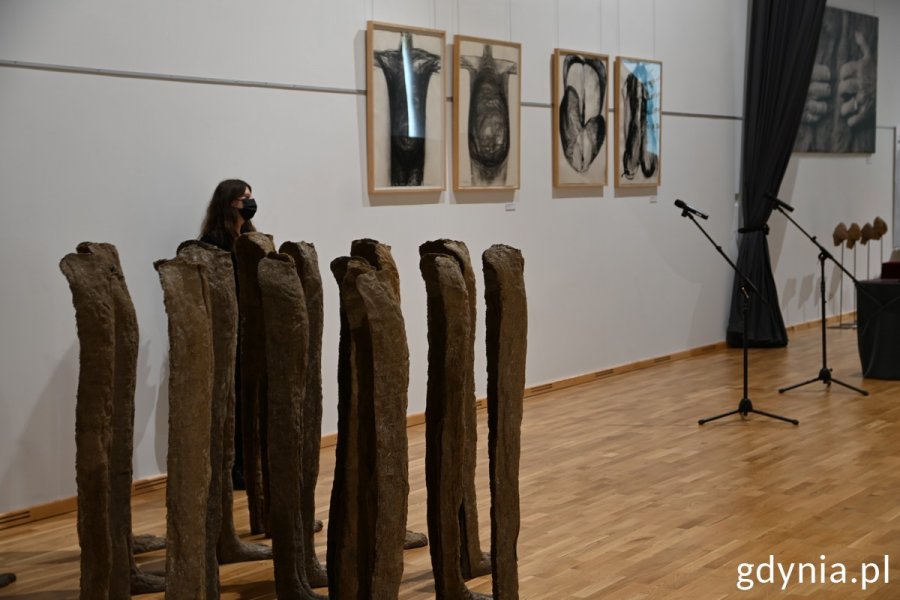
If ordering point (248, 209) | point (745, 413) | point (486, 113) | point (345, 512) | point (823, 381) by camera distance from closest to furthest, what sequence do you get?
1. point (345, 512)
2. point (248, 209)
3. point (745, 413)
4. point (486, 113)
5. point (823, 381)

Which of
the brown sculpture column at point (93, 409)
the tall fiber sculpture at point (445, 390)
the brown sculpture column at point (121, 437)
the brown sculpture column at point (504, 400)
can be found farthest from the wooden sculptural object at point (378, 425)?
the brown sculpture column at point (121, 437)

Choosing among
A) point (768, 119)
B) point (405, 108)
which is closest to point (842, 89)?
point (768, 119)

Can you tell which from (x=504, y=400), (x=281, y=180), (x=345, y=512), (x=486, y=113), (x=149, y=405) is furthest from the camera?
(x=486, y=113)

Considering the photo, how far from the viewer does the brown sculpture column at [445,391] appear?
416 cm

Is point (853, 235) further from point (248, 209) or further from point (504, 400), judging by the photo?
point (504, 400)

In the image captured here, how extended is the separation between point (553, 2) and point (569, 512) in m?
5.23

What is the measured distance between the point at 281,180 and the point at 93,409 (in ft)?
11.7

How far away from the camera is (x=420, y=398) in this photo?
28.8 ft

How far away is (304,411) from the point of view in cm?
501

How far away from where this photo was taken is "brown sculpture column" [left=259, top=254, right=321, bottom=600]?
4336mm

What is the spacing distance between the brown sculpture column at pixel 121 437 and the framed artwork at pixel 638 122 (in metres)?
6.83

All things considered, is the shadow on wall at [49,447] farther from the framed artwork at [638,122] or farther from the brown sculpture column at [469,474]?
the framed artwork at [638,122]

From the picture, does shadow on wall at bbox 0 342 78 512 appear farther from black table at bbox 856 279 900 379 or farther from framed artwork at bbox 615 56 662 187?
black table at bbox 856 279 900 379

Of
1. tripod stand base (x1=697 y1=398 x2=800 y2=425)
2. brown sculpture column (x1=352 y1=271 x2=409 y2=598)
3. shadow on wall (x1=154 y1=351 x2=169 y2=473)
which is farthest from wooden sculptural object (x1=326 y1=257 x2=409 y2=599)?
tripod stand base (x1=697 y1=398 x2=800 y2=425)
